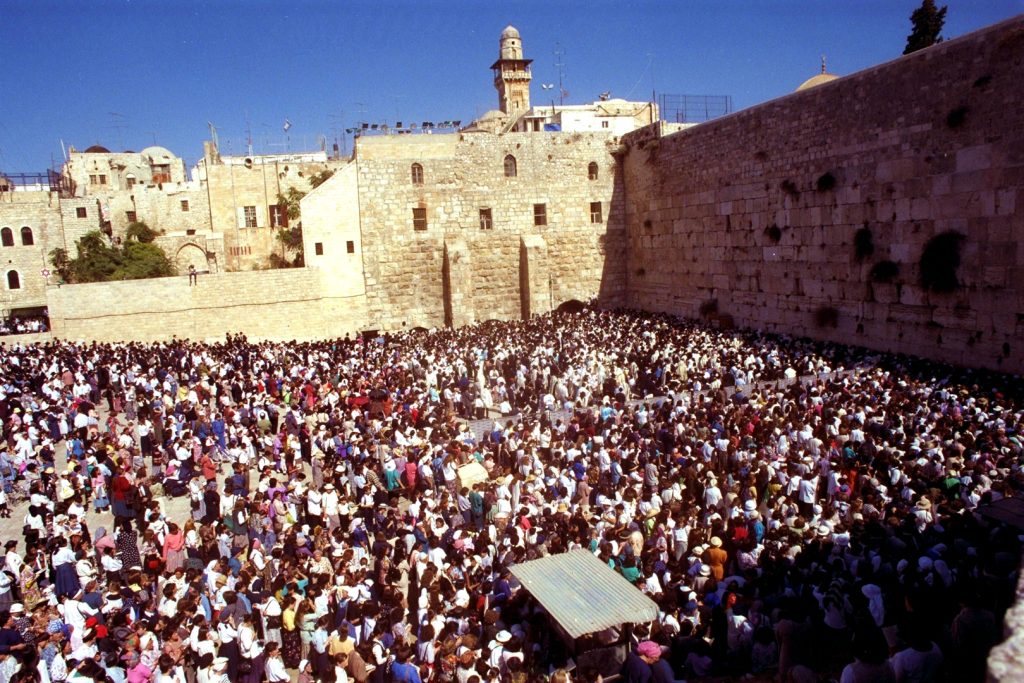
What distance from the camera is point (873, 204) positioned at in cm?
1698

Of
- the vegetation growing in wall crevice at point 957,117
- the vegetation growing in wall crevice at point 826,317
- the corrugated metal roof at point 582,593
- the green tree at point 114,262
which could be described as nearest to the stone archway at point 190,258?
the green tree at point 114,262

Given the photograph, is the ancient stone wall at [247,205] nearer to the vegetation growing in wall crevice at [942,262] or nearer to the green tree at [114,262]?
the green tree at [114,262]

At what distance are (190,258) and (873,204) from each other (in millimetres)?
27794

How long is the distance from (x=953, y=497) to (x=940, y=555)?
2103 millimetres

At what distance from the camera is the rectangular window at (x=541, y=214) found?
2720cm

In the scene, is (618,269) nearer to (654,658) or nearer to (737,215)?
(737,215)

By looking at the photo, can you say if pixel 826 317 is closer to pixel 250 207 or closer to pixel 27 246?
pixel 250 207

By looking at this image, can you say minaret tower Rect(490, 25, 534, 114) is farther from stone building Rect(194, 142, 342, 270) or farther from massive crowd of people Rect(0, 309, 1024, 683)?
massive crowd of people Rect(0, 309, 1024, 683)

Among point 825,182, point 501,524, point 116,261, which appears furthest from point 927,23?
point 116,261

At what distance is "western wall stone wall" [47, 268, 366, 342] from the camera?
22.3 meters

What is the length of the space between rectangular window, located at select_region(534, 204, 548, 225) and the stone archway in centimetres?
1554

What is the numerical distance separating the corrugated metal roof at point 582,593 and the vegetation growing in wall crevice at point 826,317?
13842 mm

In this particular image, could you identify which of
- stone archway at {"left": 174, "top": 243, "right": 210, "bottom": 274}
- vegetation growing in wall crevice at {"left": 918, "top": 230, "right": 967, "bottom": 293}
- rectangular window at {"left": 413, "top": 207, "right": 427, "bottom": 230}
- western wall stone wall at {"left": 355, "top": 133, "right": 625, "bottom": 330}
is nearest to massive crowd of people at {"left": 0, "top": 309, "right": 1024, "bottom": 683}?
vegetation growing in wall crevice at {"left": 918, "top": 230, "right": 967, "bottom": 293}

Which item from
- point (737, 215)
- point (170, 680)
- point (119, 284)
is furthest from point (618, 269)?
point (170, 680)
